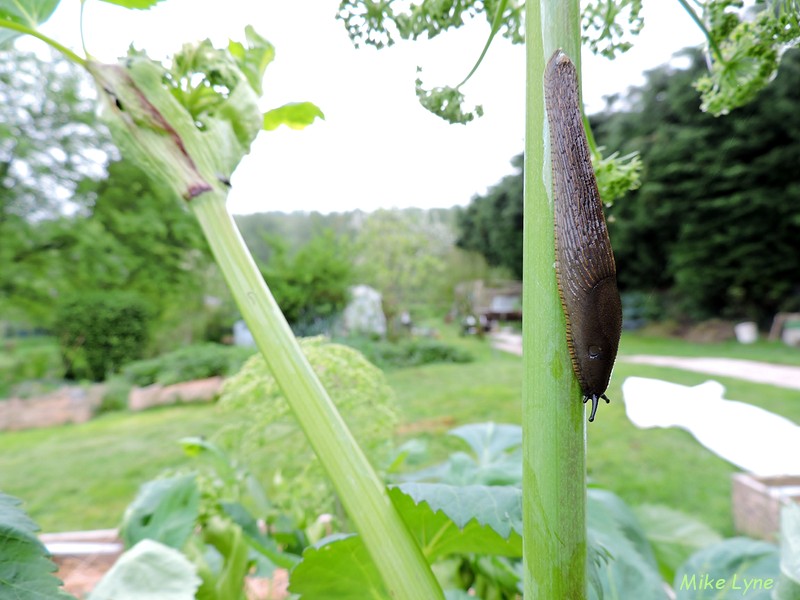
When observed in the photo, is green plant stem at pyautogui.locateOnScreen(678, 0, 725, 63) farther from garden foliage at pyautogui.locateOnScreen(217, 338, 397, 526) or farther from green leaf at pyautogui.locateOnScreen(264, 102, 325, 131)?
garden foliage at pyautogui.locateOnScreen(217, 338, 397, 526)

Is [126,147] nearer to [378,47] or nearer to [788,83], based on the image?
[378,47]

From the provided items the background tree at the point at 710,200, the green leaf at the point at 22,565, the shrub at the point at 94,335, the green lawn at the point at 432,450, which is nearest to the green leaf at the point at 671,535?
the green leaf at the point at 22,565

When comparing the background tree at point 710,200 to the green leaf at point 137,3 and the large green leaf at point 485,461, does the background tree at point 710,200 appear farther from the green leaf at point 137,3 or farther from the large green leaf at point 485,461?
the green leaf at point 137,3

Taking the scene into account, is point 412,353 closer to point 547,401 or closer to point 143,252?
point 143,252

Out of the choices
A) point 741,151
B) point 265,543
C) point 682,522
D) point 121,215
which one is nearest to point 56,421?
point 121,215

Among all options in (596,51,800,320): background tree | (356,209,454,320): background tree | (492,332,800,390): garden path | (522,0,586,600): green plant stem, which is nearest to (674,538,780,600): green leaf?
(522,0,586,600): green plant stem

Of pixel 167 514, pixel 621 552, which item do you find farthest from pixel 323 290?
pixel 621 552

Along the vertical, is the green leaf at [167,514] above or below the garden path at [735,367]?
above

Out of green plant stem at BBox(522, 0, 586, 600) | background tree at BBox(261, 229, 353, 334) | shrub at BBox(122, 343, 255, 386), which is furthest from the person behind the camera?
background tree at BBox(261, 229, 353, 334)
